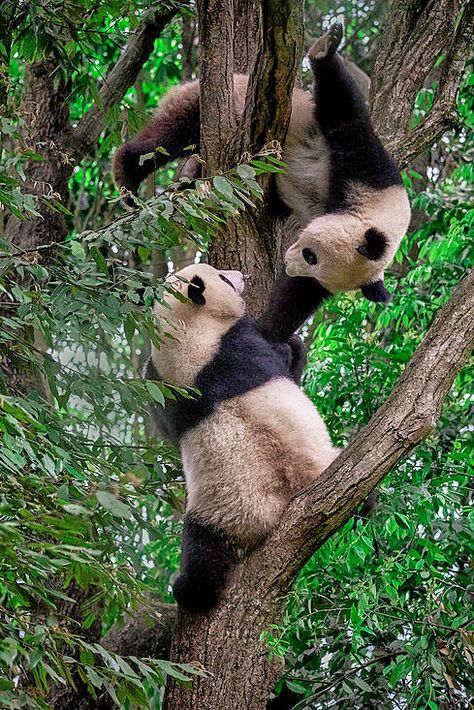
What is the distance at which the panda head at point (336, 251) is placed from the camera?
142 inches

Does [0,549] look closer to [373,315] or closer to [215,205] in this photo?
[215,205]

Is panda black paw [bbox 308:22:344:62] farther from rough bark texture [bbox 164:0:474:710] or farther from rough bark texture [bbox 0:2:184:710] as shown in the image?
rough bark texture [bbox 0:2:184:710]

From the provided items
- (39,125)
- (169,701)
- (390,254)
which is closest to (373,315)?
(390,254)

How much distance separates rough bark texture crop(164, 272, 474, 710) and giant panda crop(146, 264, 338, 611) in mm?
133

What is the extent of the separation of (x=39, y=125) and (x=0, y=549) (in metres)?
3.26

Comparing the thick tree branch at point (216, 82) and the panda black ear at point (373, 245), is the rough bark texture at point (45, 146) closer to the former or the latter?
the thick tree branch at point (216, 82)

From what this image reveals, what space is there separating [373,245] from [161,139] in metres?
1.07

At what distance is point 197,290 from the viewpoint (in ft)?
11.3

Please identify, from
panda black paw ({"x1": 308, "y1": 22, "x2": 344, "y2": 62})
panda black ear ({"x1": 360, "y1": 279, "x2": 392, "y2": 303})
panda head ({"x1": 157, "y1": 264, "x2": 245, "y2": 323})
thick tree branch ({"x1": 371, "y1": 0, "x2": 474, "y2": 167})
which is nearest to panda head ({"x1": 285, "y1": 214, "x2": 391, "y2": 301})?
panda black ear ({"x1": 360, "y1": 279, "x2": 392, "y2": 303})

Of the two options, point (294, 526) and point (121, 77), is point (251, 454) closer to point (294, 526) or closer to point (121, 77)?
point (294, 526)

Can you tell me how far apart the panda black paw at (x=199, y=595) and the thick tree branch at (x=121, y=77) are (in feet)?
Answer: 8.48

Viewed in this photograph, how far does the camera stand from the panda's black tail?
3.98 meters

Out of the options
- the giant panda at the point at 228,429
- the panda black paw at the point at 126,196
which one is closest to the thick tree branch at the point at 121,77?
the panda black paw at the point at 126,196

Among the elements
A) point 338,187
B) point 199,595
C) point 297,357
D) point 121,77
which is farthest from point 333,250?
point 121,77
